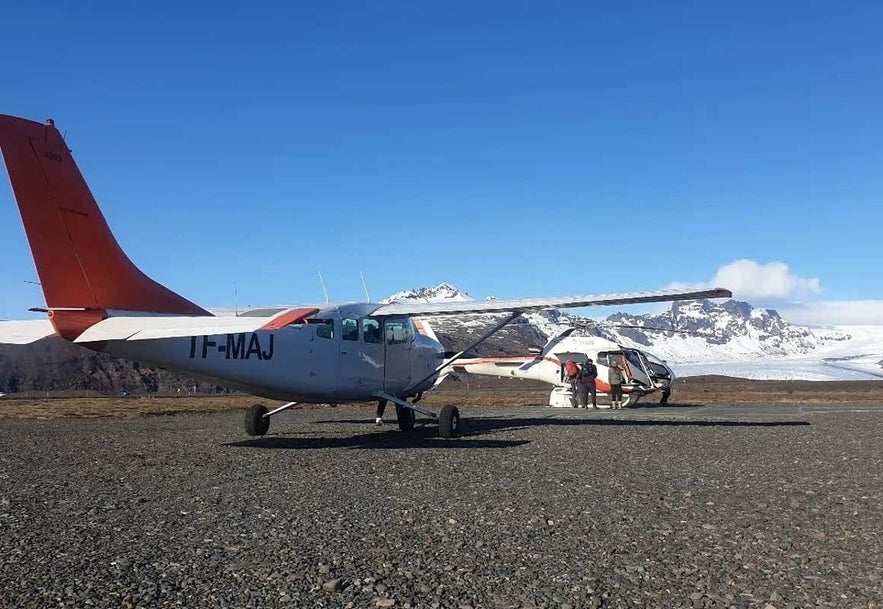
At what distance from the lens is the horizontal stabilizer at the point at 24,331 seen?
12430 millimetres

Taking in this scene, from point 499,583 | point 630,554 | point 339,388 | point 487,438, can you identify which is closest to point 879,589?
point 630,554

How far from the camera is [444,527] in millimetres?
6207

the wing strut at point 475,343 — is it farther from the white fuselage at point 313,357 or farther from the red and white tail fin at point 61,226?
the red and white tail fin at point 61,226

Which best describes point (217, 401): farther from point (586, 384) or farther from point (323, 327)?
point (323, 327)

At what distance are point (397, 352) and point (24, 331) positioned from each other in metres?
7.58

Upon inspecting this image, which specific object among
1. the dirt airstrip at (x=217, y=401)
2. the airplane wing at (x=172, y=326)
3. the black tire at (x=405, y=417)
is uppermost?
the airplane wing at (x=172, y=326)

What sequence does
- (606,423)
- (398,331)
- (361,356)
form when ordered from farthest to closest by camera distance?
(606,423) → (398,331) → (361,356)

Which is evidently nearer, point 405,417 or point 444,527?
point 444,527

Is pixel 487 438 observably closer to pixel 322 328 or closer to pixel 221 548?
pixel 322 328

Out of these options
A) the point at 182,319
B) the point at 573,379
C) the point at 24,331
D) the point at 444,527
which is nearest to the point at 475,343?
the point at 182,319

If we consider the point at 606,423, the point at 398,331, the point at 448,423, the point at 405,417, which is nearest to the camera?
the point at 448,423

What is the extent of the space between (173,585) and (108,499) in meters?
3.53

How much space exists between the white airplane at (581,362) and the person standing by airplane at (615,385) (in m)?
0.98

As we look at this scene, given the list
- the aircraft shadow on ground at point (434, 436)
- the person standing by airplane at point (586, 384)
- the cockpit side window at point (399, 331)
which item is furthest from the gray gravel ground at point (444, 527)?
the person standing by airplane at point (586, 384)
